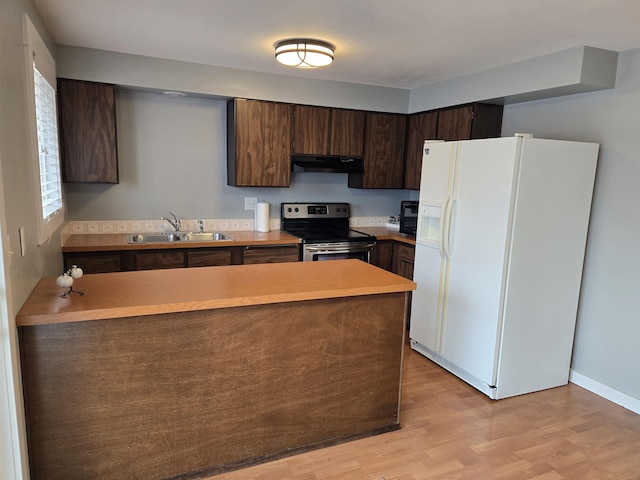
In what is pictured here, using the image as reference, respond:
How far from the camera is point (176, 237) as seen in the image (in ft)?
12.8

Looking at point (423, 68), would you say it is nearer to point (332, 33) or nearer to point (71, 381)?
point (332, 33)

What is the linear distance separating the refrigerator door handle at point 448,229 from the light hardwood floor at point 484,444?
101cm

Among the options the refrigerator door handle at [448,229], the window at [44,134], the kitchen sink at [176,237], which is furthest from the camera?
the kitchen sink at [176,237]

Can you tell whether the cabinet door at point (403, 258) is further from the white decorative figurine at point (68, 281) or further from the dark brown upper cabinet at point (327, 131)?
the white decorative figurine at point (68, 281)

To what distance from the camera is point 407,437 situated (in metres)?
2.45

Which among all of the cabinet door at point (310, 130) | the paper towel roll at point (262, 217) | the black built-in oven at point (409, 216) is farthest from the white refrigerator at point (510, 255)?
the paper towel roll at point (262, 217)

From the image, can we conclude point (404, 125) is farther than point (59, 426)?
Yes

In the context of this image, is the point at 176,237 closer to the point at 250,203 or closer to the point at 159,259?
the point at 159,259

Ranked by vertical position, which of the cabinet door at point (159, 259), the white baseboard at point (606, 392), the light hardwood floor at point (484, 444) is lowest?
the light hardwood floor at point (484, 444)

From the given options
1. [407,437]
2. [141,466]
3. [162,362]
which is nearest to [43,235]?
[162,362]

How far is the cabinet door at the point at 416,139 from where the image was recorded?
4.15 meters

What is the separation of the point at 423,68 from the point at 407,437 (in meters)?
2.84

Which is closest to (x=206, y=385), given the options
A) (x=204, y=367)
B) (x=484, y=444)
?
(x=204, y=367)

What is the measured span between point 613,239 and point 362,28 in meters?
A: 2.28
